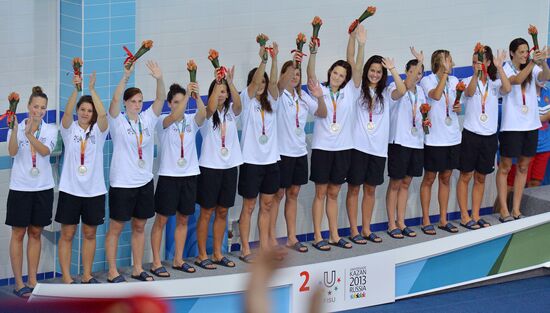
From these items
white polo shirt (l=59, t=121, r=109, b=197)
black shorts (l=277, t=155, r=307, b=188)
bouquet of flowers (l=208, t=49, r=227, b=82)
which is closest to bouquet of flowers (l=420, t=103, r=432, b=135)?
black shorts (l=277, t=155, r=307, b=188)

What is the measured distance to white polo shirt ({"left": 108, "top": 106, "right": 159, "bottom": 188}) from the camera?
8.34 m

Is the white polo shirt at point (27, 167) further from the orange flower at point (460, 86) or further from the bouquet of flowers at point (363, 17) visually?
the orange flower at point (460, 86)

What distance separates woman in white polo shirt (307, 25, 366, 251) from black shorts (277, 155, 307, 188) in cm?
13

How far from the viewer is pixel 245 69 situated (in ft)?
31.7

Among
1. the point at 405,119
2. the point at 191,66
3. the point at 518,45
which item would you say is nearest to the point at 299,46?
the point at 191,66

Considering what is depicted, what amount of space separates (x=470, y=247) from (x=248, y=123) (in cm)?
245

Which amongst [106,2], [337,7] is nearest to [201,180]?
[106,2]

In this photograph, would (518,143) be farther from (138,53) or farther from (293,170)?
(138,53)

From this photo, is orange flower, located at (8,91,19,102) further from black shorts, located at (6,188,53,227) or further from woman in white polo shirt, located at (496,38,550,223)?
woman in white polo shirt, located at (496,38,550,223)

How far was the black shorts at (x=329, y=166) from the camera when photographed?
376 inches

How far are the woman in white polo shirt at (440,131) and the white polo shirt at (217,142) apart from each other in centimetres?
216

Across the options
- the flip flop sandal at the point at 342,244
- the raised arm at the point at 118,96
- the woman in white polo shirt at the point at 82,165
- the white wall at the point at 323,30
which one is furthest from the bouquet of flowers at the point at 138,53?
the flip flop sandal at the point at 342,244

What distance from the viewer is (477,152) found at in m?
10.3

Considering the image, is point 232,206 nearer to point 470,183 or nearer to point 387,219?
point 387,219
